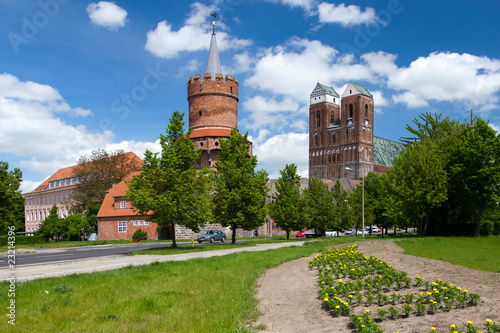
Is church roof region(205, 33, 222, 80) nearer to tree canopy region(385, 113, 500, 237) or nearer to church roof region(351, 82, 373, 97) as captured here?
tree canopy region(385, 113, 500, 237)

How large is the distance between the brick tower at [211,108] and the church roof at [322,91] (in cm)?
9856

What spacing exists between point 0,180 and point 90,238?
2105 cm

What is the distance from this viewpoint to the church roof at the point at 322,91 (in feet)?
494

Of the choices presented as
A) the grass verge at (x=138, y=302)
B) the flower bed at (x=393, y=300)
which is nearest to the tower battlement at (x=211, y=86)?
the grass verge at (x=138, y=302)

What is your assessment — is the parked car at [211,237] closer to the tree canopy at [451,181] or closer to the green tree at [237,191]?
the green tree at [237,191]

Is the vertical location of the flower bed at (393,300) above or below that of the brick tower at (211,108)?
below

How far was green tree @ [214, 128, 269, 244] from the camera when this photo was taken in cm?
3394

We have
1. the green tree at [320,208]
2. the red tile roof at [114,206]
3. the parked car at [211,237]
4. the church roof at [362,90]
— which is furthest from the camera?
the church roof at [362,90]

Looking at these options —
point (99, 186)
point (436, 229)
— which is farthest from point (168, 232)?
point (436, 229)

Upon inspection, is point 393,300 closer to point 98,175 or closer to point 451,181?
point 451,181

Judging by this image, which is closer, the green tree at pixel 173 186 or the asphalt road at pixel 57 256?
the asphalt road at pixel 57 256

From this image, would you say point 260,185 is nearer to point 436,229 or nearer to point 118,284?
point 436,229

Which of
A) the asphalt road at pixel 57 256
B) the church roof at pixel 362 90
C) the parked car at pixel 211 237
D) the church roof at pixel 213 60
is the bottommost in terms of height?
the parked car at pixel 211 237

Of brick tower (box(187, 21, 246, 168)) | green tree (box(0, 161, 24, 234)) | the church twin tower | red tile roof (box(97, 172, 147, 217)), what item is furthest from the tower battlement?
the church twin tower
